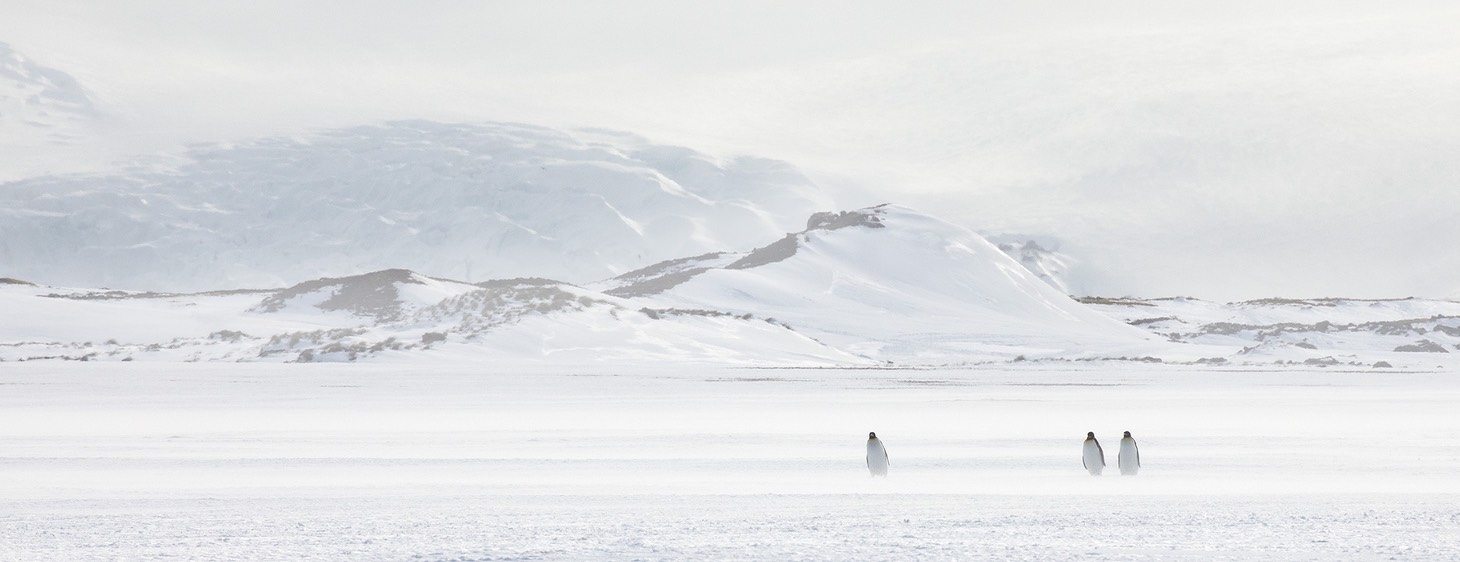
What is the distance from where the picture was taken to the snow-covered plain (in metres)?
10.0

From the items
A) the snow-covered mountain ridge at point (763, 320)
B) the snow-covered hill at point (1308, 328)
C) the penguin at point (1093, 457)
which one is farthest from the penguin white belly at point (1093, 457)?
the snow-covered hill at point (1308, 328)

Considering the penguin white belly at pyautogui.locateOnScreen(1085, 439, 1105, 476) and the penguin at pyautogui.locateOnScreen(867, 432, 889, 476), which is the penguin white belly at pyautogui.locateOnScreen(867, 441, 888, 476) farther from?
the penguin white belly at pyautogui.locateOnScreen(1085, 439, 1105, 476)

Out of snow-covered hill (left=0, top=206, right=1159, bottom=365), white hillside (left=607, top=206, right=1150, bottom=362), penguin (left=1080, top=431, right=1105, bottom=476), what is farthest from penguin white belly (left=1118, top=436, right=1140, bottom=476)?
white hillside (left=607, top=206, right=1150, bottom=362)

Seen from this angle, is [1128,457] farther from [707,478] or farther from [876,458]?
[707,478]

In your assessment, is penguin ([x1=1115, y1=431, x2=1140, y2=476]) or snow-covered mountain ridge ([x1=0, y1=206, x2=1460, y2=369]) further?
snow-covered mountain ridge ([x1=0, y1=206, x2=1460, y2=369])

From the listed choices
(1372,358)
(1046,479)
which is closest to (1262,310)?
(1372,358)

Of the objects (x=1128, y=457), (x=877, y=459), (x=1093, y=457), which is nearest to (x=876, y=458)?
(x=877, y=459)

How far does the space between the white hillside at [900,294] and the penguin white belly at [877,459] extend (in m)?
63.7

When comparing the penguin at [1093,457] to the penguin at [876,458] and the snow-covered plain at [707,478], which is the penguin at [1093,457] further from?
the penguin at [876,458]

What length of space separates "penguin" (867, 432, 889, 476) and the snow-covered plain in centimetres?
14

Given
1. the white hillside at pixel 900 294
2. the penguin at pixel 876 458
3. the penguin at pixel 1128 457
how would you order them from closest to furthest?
the penguin at pixel 876 458 → the penguin at pixel 1128 457 → the white hillside at pixel 900 294

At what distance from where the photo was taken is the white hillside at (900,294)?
90562mm

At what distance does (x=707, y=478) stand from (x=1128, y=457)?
4.79m

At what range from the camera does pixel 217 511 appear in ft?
39.1
